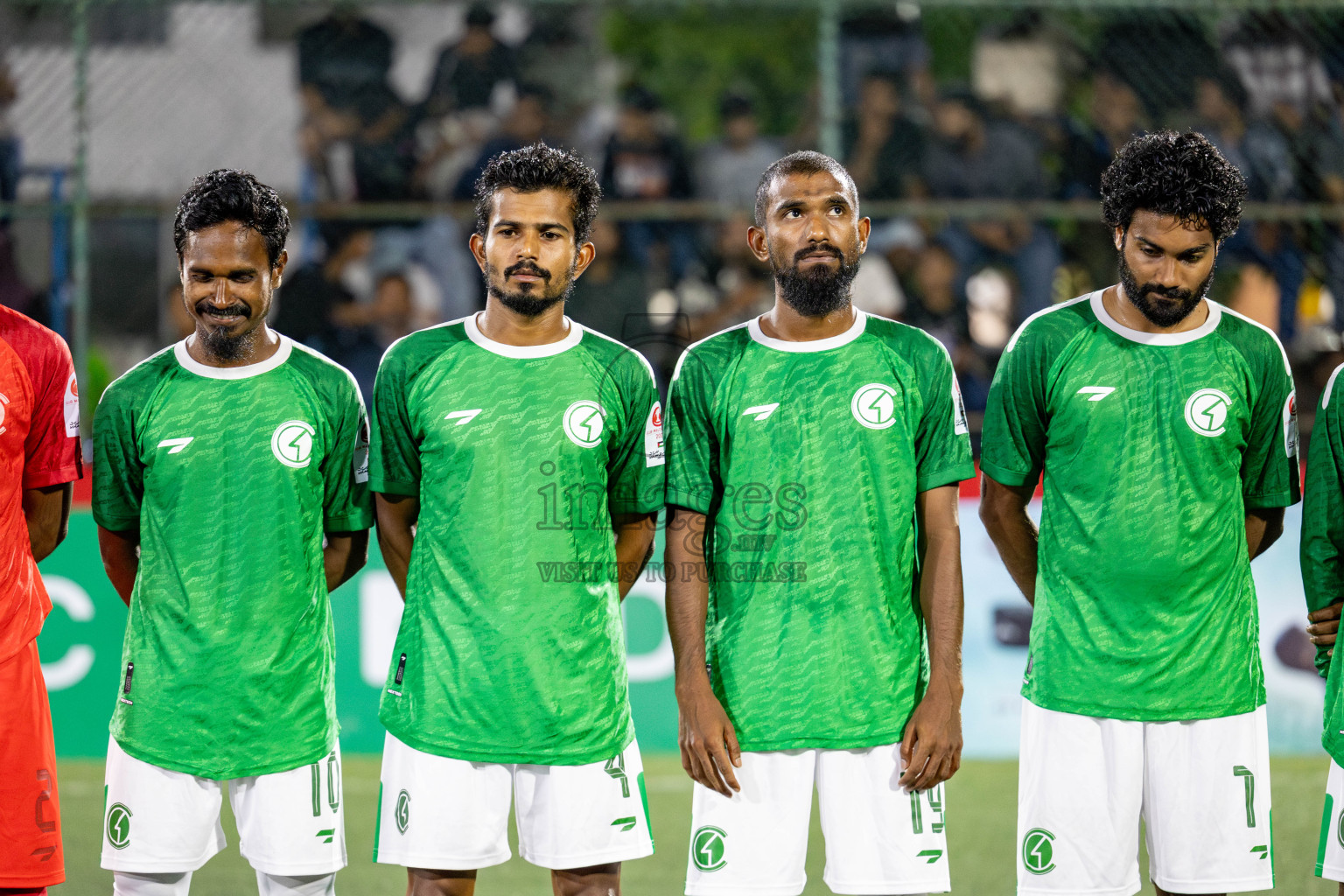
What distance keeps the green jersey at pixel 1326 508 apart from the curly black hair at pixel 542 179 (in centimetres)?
192

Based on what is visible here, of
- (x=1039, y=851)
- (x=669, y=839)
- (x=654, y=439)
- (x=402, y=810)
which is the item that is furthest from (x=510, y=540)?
(x=669, y=839)

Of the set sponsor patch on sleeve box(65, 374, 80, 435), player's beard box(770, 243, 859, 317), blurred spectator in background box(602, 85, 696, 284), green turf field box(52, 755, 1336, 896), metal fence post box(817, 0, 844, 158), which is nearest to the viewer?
player's beard box(770, 243, 859, 317)

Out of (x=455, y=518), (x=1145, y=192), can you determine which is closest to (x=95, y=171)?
(x=455, y=518)

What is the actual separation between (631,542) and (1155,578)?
130 centimetres

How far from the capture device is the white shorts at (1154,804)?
3.59m

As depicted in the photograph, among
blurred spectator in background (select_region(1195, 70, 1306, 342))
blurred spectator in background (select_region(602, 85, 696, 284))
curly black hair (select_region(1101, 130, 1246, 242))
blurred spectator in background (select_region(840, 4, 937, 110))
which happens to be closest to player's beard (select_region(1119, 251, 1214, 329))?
curly black hair (select_region(1101, 130, 1246, 242))

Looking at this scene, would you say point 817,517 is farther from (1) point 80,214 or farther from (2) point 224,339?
(1) point 80,214

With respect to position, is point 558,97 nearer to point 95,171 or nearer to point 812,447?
point 95,171

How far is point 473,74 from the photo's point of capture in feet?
30.4

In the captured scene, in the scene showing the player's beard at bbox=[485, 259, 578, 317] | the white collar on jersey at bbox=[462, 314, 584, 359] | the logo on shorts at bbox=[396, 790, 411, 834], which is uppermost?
the player's beard at bbox=[485, 259, 578, 317]

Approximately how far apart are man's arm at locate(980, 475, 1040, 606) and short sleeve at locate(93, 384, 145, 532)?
2.18 m

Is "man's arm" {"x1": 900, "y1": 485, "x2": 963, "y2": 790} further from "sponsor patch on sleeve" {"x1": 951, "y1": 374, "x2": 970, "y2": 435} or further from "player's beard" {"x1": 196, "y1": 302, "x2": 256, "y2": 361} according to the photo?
"player's beard" {"x1": 196, "y1": 302, "x2": 256, "y2": 361}

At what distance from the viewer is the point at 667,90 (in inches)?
933

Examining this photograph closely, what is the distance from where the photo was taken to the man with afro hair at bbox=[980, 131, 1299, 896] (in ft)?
11.8
